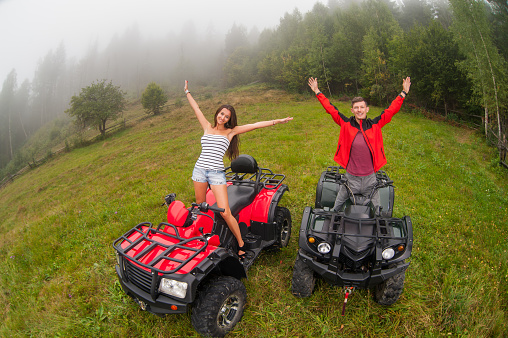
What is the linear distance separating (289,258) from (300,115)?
1599 cm

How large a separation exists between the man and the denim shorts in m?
1.69

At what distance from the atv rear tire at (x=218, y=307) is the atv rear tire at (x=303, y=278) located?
0.71m

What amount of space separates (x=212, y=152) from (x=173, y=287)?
186 cm

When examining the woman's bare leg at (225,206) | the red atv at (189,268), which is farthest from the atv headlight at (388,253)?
the woman's bare leg at (225,206)

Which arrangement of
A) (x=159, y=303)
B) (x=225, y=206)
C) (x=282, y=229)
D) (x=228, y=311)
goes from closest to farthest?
(x=159, y=303), (x=228, y=311), (x=225, y=206), (x=282, y=229)

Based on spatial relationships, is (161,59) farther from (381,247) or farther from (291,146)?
(381,247)

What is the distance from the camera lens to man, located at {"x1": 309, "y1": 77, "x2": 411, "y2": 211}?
3691mm

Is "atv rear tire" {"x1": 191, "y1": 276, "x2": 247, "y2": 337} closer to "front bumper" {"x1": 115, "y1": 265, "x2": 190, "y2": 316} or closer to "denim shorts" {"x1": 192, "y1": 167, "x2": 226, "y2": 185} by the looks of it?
"front bumper" {"x1": 115, "y1": 265, "x2": 190, "y2": 316}

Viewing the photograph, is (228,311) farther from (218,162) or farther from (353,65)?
(353,65)

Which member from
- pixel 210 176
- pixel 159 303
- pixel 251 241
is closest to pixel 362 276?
pixel 251 241

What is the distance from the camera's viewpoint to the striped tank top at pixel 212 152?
12.4ft

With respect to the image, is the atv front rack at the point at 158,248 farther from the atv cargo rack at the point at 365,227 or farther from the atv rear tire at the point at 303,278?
the atv cargo rack at the point at 365,227

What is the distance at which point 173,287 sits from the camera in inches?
104

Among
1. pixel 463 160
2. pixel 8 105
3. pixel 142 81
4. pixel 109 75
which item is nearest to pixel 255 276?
pixel 463 160
